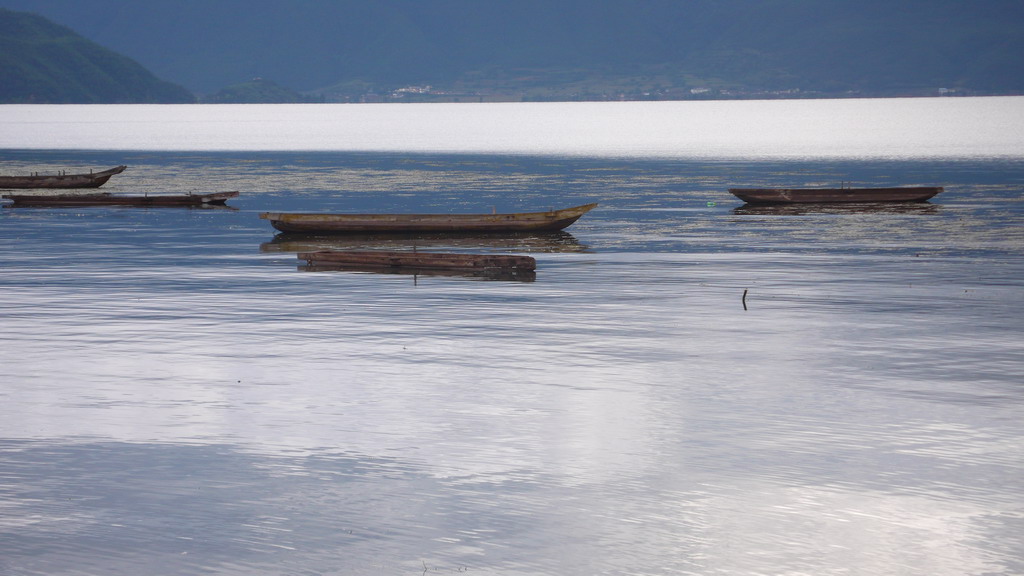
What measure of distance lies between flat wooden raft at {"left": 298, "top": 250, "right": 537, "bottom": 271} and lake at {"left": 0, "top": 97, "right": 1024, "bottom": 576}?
73 cm

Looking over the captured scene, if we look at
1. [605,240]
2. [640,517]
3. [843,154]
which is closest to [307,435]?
[640,517]

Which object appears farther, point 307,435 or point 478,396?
point 478,396

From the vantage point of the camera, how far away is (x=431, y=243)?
1940 inches

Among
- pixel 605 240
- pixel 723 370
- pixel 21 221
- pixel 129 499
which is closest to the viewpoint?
pixel 129 499

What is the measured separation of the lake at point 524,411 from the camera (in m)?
15.0

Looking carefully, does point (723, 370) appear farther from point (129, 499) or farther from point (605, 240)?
point (605, 240)

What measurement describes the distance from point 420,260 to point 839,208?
1271 inches

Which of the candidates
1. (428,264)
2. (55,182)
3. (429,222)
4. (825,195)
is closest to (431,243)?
(429,222)

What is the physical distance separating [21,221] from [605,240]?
28.6 meters

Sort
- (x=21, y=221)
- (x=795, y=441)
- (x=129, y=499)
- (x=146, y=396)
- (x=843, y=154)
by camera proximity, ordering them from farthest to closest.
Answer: (x=843, y=154) → (x=21, y=221) → (x=146, y=396) → (x=795, y=441) → (x=129, y=499)

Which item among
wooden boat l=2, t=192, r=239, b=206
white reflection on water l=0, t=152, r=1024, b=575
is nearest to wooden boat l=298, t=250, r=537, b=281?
white reflection on water l=0, t=152, r=1024, b=575

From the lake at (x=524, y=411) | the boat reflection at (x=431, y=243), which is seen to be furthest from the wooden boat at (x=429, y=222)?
the lake at (x=524, y=411)

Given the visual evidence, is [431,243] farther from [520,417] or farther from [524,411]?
[520,417]

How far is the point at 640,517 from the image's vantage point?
623 inches
